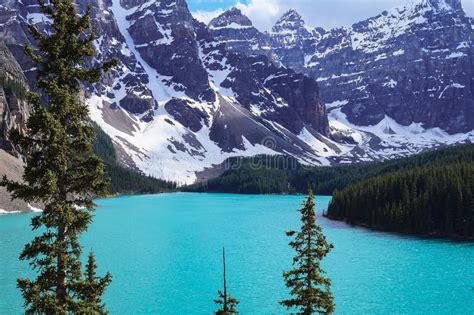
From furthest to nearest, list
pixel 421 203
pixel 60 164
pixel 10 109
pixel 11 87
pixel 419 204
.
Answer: pixel 11 87
pixel 10 109
pixel 419 204
pixel 421 203
pixel 60 164

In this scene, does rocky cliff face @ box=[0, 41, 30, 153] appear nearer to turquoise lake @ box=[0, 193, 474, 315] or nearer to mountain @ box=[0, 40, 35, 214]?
mountain @ box=[0, 40, 35, 214]

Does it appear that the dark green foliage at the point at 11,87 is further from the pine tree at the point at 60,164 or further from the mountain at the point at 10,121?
the pine tree at the point at 60,164

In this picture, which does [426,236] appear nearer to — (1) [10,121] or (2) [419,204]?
(2) [419,204]

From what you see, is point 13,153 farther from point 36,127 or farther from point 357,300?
point 36,127

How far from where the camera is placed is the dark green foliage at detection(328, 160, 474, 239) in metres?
96.9

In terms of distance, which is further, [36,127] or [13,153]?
[13,153]

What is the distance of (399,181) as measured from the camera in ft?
377

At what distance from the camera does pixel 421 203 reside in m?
102

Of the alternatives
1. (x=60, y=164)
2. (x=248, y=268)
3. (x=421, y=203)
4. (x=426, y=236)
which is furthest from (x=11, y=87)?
(x=60, y=164)

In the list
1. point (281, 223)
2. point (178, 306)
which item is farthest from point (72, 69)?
point (281, 223)

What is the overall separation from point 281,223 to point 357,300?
67713 mm

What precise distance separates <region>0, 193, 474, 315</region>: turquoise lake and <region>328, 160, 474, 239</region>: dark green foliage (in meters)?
6.83

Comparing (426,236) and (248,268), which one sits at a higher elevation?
(426,236)

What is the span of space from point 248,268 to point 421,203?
50.1 m
